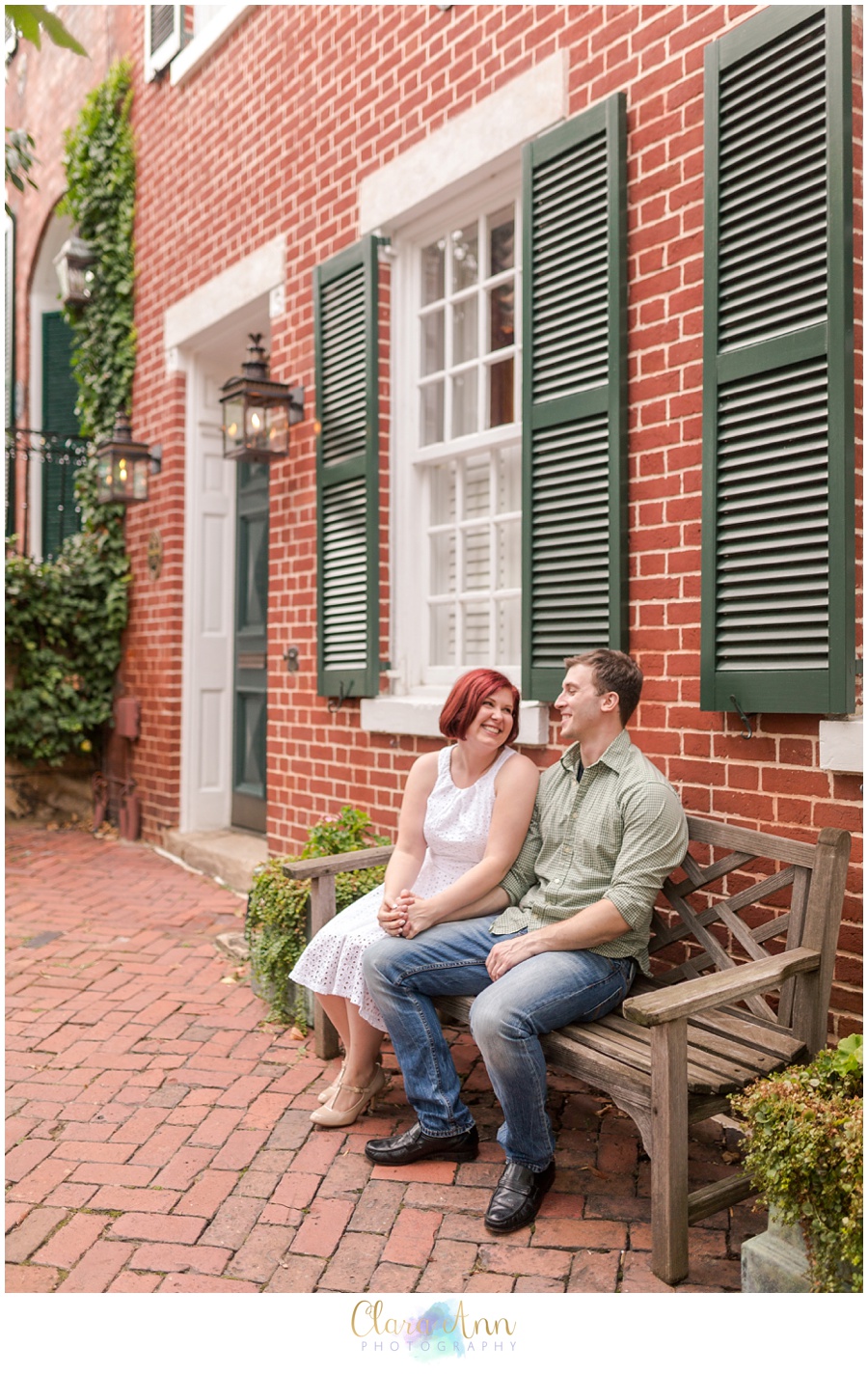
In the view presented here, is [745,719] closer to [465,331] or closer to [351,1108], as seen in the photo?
[351,1108]

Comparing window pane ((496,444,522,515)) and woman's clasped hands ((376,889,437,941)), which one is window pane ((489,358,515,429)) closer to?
window pane ((496,444,522,515))

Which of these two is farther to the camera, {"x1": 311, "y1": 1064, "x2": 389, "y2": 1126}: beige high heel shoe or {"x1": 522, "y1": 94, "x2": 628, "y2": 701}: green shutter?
{"x1": 522, "y1": 94, "x2": 628, "y2": 701}: green shutter

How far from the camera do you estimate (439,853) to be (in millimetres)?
3289

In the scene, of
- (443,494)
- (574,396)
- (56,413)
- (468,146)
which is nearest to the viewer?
(574,396)

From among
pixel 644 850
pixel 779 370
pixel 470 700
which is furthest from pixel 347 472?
pixel 644 850

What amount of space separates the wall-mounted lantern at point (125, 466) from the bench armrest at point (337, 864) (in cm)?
414

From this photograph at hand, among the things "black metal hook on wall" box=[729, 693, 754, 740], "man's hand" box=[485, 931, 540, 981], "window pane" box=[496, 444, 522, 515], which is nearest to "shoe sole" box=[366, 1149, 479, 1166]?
"man's hand" box=[485, 931, 540, 981]

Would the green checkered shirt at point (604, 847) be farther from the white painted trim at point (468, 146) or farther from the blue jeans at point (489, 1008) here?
the white painted trim at point (468, 146)

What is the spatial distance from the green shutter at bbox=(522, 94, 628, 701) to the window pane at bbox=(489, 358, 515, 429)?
49 cm

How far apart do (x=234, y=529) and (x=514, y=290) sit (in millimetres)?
3396

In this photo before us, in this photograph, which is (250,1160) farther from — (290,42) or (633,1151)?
(290,42)

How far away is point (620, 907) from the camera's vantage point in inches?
107

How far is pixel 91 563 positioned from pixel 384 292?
3.72 m

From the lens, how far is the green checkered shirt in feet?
9.06
